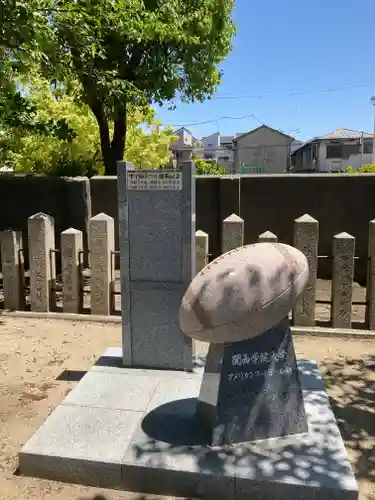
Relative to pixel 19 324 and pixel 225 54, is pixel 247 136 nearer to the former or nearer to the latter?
pixel 225 54

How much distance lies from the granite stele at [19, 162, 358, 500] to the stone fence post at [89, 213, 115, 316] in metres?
2.42

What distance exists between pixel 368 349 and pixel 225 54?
34.5 ft

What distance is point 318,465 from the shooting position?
3.11 metres

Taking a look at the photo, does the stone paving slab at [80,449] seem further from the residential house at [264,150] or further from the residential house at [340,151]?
the residential house at [264,150]

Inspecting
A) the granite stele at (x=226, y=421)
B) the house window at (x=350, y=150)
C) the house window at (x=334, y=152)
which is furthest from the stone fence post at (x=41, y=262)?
the house window at (x=350, y=150)

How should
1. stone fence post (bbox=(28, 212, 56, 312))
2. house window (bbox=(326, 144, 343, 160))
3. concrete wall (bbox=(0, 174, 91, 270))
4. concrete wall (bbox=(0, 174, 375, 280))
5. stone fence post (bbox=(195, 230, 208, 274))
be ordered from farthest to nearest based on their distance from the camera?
house window (bbox=(326, 144, 343, 160)) → concrete wall (bbox=(0, 174, 91, 270)) → concrete wall (bbox=(0, 174, 375, 280)) → stone fence post (bbox=(28, 212, 56, 312)) → stone fence post (bbox=(195, 230, 208, 274))

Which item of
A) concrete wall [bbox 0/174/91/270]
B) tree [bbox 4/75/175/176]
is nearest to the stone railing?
concrete wall [bbox 0/174/91/270]

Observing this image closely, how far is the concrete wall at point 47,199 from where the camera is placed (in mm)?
8633

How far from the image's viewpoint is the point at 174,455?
3.21 metres

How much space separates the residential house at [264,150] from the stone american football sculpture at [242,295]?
4636 cm

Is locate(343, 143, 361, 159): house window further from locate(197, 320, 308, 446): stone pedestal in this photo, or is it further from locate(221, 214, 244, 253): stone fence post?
locate(197, 320, 308, 446): stone pedestal

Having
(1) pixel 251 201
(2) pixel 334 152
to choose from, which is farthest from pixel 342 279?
(2) pixel 334 152

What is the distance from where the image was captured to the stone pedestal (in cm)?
330

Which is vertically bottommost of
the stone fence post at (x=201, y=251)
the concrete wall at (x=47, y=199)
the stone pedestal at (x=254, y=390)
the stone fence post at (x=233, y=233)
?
the stone pedestal at (x=254, y=390)
